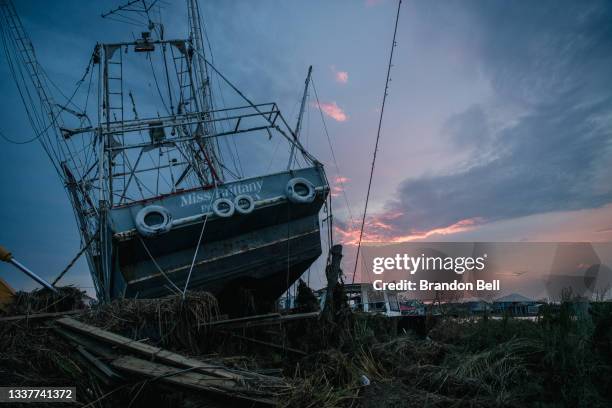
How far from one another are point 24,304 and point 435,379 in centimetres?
787

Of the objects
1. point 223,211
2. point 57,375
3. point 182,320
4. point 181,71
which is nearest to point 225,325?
point 182,320

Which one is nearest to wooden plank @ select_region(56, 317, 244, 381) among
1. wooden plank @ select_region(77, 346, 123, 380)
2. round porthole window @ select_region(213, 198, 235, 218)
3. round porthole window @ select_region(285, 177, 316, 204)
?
wooden plank @ select_region(77, 346, 123, 380)

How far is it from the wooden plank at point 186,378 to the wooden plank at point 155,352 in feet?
0.25

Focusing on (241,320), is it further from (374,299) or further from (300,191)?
(374,299)

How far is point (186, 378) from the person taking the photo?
13.2 ft

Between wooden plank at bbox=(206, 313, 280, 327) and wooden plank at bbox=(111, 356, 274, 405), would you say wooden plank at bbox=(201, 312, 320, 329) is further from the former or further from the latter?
wooden plank at bbox=(111, 356, 274, 405)

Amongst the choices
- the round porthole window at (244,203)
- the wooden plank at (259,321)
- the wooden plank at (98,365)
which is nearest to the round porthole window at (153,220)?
the round porthole window at (244,203)

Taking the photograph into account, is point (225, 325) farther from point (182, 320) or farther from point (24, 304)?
point (24, 304)

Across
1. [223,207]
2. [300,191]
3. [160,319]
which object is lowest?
[160,319]

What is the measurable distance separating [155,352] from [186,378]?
0.61 metres

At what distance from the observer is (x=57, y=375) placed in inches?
204

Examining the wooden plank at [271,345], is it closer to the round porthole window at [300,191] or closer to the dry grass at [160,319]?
the dry grass at [160,319]

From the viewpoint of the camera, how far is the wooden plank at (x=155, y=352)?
4.17 m

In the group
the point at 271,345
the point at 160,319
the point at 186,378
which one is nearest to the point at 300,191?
the point at 271,345
